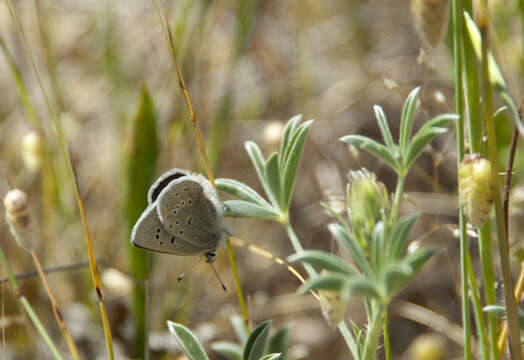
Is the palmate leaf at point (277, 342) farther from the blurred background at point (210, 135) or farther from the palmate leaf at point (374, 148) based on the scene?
the palmate leaf at point (374, 148)

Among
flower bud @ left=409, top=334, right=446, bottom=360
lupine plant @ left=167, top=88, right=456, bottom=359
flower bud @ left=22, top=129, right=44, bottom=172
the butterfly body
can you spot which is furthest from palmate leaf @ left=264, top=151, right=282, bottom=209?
flower bud @ left=409, top=334, right=446, bottom=360

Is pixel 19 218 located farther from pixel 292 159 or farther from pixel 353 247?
pixel 353 247

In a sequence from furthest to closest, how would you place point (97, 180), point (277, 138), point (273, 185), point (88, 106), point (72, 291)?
point (88, 106) < point (97, 180) < point (72, 291) < point (277, 138) < point (273, 185)

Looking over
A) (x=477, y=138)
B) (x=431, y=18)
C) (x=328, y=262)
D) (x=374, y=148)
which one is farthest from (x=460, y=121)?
(x=328, y=262)

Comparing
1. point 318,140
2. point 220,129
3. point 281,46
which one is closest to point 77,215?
point 220,129

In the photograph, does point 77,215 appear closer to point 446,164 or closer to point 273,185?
point 273,185

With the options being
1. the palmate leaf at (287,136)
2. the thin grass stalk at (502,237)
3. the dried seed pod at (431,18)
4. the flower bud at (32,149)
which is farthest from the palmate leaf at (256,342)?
the flower bud at (32,149)
